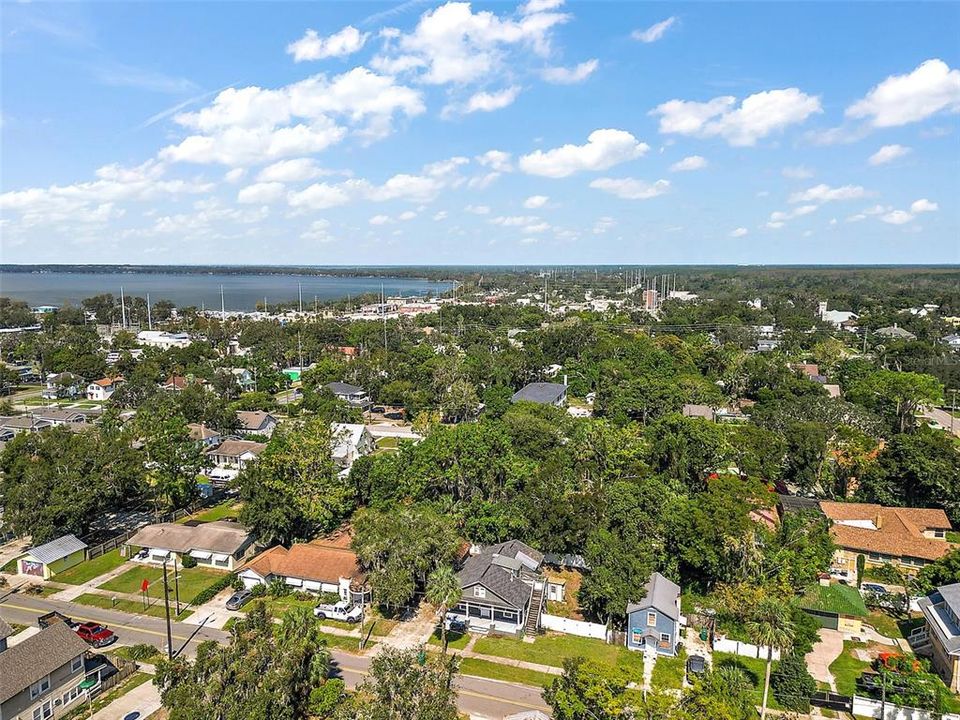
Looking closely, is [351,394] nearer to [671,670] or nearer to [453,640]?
[453,640]

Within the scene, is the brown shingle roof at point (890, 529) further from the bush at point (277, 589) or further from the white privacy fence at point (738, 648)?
the bush at point (277, 589)

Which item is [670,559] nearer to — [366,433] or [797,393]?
[366,433]

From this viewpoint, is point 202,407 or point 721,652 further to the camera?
point 202,407

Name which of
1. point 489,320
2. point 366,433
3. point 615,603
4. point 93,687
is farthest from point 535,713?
point 489,320

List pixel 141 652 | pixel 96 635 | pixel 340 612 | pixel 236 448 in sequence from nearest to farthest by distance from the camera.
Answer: pixel 141 652
pixel 96 635
pixel 340 612
pixel 236 448

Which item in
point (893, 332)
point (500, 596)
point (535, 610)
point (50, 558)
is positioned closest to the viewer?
point (500, 596)

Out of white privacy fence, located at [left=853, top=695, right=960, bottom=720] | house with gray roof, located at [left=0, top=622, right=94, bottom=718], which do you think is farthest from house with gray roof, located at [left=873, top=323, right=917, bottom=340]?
house with gray roof, located at [left=0, top=622, right=94, bottom=718]

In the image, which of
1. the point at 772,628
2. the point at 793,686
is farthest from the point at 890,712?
the point at 772,628
